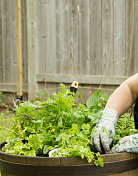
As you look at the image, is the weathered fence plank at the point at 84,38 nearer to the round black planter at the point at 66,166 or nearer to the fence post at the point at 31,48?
the fence post at the point at 31,48

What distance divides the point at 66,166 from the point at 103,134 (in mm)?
241

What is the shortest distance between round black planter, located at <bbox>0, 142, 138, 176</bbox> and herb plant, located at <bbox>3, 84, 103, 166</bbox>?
0.22 ft

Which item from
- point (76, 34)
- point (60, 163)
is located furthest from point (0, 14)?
point (60, 163)

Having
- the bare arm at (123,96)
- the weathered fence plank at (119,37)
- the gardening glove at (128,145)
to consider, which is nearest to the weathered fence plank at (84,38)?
the weathered fence plank at (119,37)

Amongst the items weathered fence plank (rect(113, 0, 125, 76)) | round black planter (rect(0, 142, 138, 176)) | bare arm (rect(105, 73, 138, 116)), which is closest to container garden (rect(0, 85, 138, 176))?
round black planter (rect(0, 142, 138, 176))

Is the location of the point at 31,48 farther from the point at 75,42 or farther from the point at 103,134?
the point at 103,134

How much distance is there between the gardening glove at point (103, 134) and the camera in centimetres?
129

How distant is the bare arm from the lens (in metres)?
1.57

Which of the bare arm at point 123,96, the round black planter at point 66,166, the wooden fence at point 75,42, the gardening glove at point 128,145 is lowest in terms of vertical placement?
the round black planter at point 66,166

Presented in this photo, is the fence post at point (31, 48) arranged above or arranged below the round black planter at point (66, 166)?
above

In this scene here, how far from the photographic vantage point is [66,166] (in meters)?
1.15

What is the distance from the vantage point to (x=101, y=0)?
4.55 metres

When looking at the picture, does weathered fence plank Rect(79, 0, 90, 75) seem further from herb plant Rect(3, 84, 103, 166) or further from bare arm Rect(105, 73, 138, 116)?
herb plant Rect(3, 84, 103, 166)

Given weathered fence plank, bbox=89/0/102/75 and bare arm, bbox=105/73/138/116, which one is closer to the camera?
bare arm, bbox=105/73/138/116
